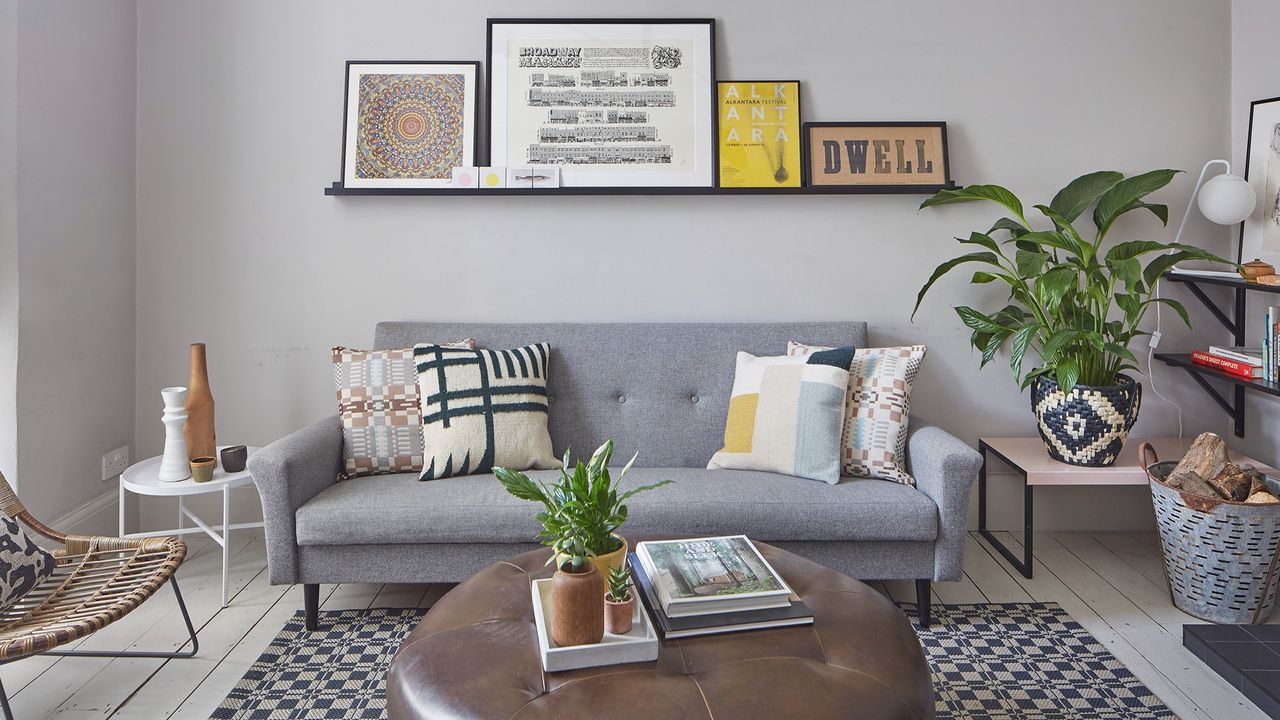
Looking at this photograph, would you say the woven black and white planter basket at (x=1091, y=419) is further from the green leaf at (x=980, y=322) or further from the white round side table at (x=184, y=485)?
the white round side table at (x=184, y=485)

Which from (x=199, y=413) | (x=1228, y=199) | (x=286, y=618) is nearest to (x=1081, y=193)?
(x=1228, y=199)

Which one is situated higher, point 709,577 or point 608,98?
point 608,98

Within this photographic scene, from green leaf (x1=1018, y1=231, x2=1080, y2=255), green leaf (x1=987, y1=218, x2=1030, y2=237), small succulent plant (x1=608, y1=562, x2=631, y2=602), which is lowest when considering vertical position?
small succulent plant (x1=608, y1=562, x2=631, y2=602)

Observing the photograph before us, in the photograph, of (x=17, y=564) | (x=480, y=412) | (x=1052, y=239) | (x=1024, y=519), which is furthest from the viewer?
(x=1024, y=519)

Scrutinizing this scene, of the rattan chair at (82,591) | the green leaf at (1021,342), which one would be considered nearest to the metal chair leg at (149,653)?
the rattan chair at (82,591)

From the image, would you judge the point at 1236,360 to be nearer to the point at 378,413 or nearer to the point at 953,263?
the point at 953,263

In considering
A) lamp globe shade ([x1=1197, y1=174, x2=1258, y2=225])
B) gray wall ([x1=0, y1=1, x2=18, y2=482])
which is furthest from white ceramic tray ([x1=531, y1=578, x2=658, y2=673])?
lamp globe shade ([x1=1197, y1=174, x2=1258, y2=225])

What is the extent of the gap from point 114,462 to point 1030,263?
3.30 metres

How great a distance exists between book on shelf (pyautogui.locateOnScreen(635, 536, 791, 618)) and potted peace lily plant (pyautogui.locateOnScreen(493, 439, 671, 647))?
0.49 ft

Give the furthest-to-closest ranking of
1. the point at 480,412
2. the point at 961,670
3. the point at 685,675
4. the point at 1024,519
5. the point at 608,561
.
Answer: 1. the point at 1024,519
2. the point at 480,412
3. the point at 961,670
4. the point at 608,561
5. the point at 685,675

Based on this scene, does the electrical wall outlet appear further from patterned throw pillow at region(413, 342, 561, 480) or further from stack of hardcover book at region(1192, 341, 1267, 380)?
stack of hardcover book at region(1192, 341, 1267, 380)

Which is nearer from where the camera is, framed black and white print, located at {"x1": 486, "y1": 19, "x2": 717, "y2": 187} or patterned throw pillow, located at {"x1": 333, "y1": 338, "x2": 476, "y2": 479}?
patterned throw pillow, located at {"x1": 333, "y1": 338, "x2": 476, "y2": 479}

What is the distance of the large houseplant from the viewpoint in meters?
2.70

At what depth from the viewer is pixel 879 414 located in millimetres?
2674
